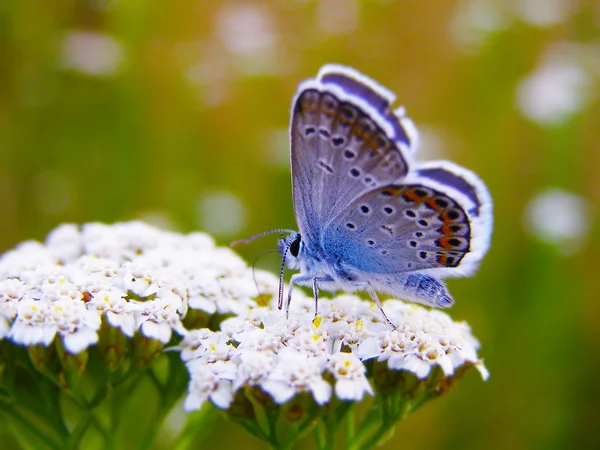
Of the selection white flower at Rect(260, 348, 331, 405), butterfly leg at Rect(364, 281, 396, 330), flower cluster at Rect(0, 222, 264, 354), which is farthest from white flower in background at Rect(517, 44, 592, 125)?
white flower at Rect(260, 348, 331, 405)

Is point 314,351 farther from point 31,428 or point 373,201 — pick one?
point 31,428

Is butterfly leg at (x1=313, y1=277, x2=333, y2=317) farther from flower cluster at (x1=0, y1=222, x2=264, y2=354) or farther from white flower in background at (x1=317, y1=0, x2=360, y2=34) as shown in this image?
white flower in background at (x1=317, y1=0, x2=360, y2=34)

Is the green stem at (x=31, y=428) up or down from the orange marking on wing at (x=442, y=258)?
down

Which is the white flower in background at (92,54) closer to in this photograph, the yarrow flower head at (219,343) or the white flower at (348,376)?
the yarrow flower head at (219,343)

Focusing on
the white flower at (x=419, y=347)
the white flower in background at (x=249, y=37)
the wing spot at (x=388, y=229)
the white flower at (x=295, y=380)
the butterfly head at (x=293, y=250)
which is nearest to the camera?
the white flower at (x=295, y=380)

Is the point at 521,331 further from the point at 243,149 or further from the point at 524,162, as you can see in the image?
the point at 243,149

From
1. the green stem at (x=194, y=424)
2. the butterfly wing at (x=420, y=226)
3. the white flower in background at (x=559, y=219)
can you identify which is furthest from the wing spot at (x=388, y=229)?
the white flower in background at (x=559, y=219)

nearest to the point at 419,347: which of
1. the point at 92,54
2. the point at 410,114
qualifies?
the point at 410,114
